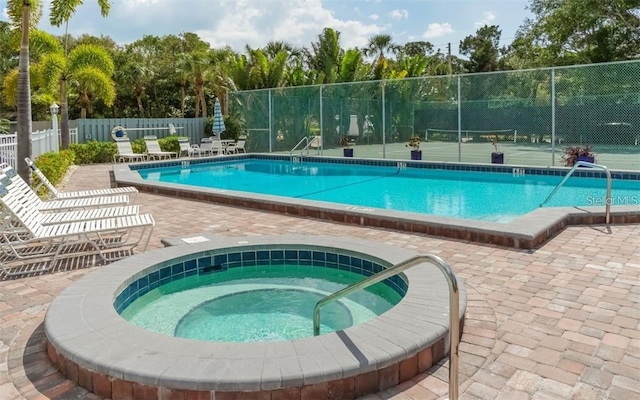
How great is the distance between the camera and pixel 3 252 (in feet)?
17.3

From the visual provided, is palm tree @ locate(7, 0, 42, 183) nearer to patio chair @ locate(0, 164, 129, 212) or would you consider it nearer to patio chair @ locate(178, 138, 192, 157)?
patio chair @ locate(0, 164, 129, 212)

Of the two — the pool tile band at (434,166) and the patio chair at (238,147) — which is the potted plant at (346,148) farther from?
the patio chair at (238,147)

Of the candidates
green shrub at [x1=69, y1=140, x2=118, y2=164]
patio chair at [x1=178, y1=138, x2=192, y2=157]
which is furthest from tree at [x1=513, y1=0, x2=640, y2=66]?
green shrub at [x1=69, y1=140, x2=118, y2=164]

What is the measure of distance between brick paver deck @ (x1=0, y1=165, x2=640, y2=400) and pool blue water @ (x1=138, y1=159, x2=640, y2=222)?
285 centimetres

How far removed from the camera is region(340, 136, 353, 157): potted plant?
1681 centimetres

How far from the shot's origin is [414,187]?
11.7m

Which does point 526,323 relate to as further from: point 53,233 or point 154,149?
point 154,149

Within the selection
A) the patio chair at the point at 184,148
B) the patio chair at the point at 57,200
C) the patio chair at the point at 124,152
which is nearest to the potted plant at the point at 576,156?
the patio chair at the point at 57,200

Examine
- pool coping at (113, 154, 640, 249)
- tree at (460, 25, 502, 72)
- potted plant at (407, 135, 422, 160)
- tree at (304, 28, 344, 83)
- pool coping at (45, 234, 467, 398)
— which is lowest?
pool coping at (45, 234, 467, 398)

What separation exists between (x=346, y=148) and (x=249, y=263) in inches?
500

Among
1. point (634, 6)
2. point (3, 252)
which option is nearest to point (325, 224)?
point (3, 252)

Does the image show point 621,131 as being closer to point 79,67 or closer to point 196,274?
point 196,274

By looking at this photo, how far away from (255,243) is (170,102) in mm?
30815

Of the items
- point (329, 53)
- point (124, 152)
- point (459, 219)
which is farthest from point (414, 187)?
point (329, 53)
